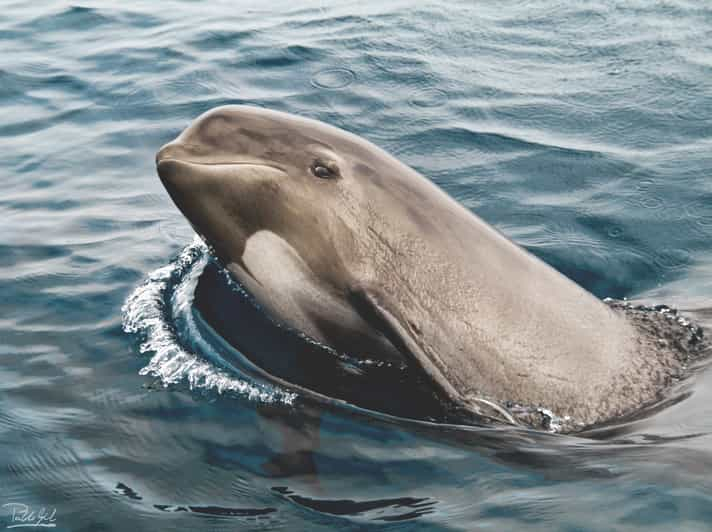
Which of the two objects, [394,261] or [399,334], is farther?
[394,261]

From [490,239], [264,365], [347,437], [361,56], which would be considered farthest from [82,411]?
[361,56]

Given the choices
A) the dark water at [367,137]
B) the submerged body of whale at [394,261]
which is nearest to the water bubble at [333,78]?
the dark water at [367,137]

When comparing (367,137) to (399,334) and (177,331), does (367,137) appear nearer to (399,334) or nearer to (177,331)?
(177,331)

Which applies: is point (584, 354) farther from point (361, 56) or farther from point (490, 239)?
point (361, 56)

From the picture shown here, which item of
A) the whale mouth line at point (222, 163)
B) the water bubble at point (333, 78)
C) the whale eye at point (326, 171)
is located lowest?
the water bubble at point (333, 78)

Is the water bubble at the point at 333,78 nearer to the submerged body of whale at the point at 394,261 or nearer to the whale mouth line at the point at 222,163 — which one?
the submerged body of whale at the point at 394,261

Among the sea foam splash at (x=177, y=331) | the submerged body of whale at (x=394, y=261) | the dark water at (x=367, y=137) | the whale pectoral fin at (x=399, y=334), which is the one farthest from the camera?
the sea foam splash at (x=177, y=331)

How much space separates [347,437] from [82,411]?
1.83 metres

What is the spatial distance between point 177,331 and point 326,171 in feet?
6.42

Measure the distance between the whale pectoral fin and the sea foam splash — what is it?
0.87 metres

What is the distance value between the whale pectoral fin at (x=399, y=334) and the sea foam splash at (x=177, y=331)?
2.85 ft

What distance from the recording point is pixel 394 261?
6.50 metres

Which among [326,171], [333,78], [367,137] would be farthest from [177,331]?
[333,78]

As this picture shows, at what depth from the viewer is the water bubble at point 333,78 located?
1434cm
